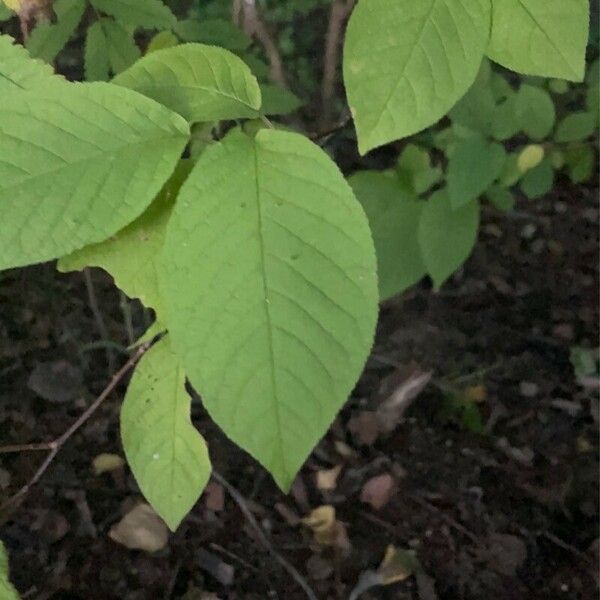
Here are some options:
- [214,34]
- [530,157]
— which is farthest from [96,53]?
[530,157]

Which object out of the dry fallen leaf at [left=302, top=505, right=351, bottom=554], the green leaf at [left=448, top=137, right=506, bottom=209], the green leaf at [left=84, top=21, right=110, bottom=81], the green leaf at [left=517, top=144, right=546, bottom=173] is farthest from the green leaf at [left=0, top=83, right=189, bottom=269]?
the dry fallen leaf at [left=302, top=505, right=351, bottom=554]

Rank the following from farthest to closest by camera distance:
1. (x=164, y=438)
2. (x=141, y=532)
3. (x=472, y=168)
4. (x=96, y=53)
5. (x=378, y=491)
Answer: (x=378, y=491) → (x=141, y=532) → (x=472, y=168) → (x=96, y=53) → (x=164, y=438)

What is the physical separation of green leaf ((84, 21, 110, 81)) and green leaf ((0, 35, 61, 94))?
0.91 ft

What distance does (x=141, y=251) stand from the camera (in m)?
0.56

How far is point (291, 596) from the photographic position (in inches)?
46.2

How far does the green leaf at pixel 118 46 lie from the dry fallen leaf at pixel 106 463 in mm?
689

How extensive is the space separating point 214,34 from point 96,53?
16 centimetres

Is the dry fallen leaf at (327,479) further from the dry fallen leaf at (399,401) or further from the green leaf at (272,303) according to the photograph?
the green leaf at (272,303)

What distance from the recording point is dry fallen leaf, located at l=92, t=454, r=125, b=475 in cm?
127

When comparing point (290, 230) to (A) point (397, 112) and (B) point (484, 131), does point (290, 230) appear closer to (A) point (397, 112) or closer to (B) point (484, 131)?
(A) point (397, 112)

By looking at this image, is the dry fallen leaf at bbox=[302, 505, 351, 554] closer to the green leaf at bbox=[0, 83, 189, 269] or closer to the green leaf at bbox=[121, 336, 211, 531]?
the green leaf at bbox=[121, 336, 211, 531]

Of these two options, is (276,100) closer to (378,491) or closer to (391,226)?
(391,226)

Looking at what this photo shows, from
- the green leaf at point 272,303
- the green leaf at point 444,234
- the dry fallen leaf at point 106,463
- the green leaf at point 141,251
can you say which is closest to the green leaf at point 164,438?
the green leaf at point 141,251

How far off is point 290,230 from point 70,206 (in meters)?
0.14
